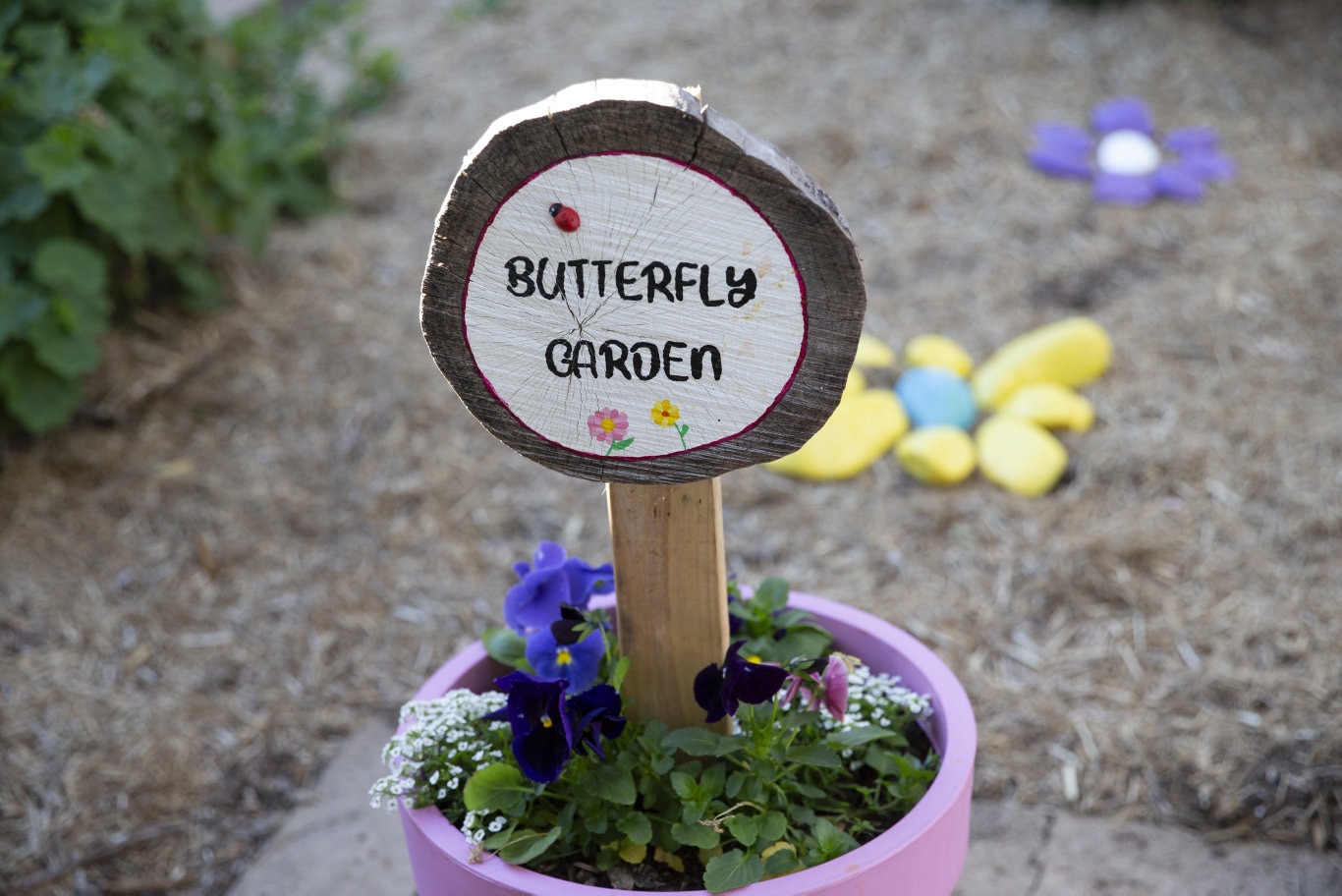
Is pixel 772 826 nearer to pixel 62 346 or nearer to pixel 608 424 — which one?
pixel 608 424

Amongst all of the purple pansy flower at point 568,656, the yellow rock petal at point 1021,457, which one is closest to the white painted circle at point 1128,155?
the yellow rock petal at point 1021,457

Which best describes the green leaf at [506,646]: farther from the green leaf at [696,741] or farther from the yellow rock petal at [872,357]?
the yellow rock petal at [872,357]

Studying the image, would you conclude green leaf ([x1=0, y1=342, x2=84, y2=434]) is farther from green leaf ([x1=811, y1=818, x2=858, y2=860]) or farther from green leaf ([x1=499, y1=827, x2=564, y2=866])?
green leaf ([x1=811, y1=818, x2=858, y2=860])

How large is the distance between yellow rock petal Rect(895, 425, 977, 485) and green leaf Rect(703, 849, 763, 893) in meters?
1.40

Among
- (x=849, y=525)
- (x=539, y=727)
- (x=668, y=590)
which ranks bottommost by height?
(x=849, y=525)

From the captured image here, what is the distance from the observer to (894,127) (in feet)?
12.1

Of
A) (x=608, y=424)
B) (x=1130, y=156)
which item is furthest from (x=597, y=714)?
(x=1130, y=156)

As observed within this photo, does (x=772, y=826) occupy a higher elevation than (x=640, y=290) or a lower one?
lower

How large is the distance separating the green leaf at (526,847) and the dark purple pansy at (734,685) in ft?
0.60

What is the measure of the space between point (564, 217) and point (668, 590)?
0.39 metres

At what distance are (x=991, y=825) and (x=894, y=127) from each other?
2.54m

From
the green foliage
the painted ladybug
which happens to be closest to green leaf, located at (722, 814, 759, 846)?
the green foliage

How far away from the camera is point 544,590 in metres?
1.31

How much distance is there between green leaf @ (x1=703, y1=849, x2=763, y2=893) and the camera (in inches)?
40.3
